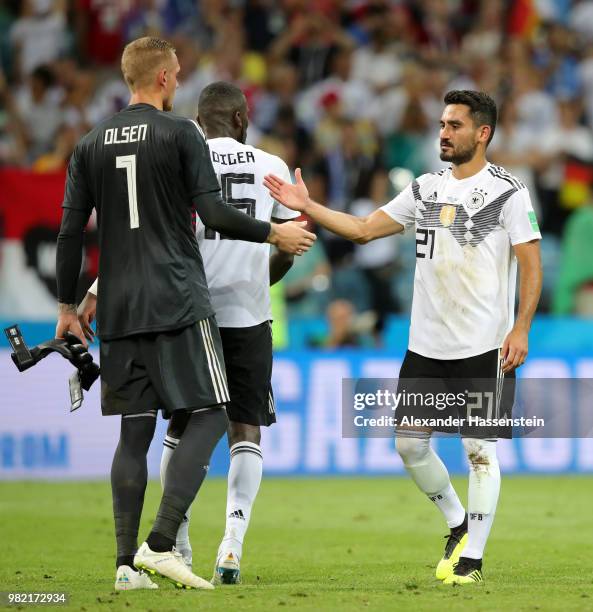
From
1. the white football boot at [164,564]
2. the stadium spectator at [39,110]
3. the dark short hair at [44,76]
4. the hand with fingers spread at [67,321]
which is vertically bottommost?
the white football boot at [164,564]

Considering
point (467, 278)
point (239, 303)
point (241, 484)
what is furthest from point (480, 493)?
point (239, 303)

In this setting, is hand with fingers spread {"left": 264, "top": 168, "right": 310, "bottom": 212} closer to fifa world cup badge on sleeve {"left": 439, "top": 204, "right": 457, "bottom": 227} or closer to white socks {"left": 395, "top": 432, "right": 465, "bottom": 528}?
fifa world cup badge on sleeve {"left": 439, "top": 204, "right": 457, "bottom": 227}

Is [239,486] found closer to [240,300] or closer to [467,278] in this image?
[240,300]

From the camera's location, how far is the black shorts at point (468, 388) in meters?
6.64

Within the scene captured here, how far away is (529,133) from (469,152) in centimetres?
931

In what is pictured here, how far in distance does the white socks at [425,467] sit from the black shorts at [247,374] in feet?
2.44

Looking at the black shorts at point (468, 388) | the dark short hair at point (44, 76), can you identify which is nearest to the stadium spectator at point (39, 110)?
the dark short hair at point (44, 76)

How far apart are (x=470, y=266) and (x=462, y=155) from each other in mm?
591

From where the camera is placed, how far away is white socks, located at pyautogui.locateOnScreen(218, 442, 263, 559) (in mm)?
6660

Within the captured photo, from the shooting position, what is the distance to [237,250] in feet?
22.6

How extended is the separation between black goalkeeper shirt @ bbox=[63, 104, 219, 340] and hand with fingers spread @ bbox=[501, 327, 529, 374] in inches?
59.7

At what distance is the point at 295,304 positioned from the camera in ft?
48.3

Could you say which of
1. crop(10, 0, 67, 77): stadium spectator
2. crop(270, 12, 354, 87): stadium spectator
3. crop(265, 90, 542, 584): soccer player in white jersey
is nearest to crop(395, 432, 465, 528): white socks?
crop(265, 90, 542, 584): soccer player in white jersey

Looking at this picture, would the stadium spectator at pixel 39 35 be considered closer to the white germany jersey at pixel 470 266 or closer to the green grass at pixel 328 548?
the green grass at pixel 328 548
